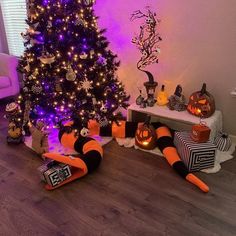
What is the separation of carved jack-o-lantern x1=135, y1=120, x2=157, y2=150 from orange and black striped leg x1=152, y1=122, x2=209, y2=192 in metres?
0.07

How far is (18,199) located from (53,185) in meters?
0.27

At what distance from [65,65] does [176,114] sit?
1.23m

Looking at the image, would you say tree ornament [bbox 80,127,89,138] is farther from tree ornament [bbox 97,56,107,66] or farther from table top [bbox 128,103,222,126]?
tree ornament [bbox 97,56,107,66]

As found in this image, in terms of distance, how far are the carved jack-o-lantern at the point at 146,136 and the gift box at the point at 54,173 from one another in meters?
0.83

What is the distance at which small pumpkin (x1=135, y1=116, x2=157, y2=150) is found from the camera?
2.52 m

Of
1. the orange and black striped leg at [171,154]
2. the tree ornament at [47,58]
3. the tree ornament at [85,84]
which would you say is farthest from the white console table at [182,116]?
the tree ornament at [47,58]

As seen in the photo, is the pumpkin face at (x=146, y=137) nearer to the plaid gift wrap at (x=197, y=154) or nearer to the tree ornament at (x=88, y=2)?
the plaid gift wrap at (x=197, y=154)

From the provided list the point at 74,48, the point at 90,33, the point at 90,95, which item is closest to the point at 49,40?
the point at 74,48

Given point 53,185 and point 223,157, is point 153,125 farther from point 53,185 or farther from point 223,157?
point 53,185

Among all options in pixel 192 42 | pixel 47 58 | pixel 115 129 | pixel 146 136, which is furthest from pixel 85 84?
pixel 192 42

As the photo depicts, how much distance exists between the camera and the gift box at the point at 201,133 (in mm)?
2184

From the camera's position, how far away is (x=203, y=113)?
2.48 meters

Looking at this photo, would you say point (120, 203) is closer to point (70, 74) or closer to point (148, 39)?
point (70, 74)

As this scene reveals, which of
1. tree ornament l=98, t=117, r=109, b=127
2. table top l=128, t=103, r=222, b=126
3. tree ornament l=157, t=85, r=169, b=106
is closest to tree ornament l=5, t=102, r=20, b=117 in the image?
tree ornament l=98, t=117, r=109, b=127
